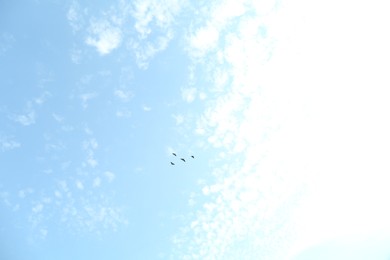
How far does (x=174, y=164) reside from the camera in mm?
43406

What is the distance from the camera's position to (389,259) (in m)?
62.0

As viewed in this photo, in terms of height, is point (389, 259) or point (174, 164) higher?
point (174, 164)

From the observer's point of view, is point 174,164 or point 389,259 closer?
point 174,164

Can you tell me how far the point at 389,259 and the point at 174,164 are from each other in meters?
64.7
